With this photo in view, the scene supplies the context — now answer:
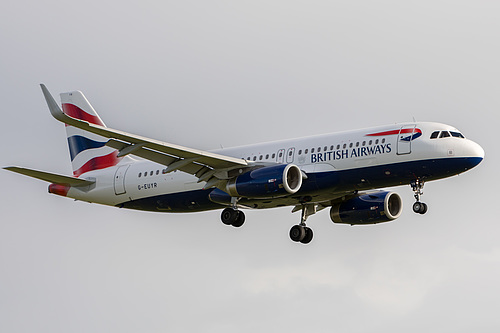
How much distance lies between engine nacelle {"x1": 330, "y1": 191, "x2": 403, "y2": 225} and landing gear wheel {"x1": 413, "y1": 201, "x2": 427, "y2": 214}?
5659 millimetres

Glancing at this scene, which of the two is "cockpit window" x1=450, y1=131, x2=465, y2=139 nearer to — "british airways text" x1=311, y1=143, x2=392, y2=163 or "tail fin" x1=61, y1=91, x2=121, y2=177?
"british airways text" x1=311, y1=143, x2=392, y2=163

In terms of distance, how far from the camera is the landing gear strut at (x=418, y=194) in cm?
4734

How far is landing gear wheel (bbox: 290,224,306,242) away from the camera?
54.1 meters

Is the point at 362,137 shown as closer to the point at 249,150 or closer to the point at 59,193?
the point at 249,150

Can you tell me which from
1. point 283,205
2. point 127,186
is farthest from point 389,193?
point 127,186

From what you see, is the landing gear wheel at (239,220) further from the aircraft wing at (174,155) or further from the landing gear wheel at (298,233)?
the landing gear wheel at (298,233)

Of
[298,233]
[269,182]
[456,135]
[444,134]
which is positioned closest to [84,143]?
[298,233]

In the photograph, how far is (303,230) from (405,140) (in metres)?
9.56

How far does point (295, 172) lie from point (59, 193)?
48.2ft

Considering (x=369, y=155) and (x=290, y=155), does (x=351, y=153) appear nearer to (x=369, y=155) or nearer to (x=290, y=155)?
(x=369, y=155)

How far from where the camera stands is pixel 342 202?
178ft

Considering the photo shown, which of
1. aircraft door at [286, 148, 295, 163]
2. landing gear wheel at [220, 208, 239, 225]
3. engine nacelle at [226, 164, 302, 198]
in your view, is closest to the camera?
engine nacelle at [226, 164, 302, 198]

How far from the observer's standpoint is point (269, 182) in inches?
1855

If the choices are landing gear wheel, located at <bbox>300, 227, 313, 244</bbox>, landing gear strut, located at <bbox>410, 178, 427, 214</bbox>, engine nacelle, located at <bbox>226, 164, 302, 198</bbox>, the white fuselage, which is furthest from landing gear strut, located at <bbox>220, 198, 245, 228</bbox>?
landing gear strut, located at <bbox>410, 178, 427, 214</bbox>
